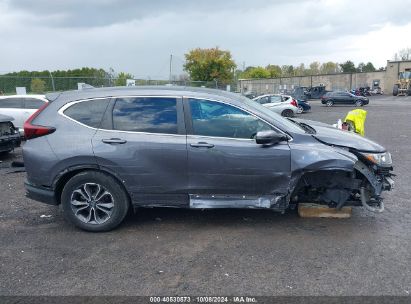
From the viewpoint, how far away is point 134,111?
4652 mm

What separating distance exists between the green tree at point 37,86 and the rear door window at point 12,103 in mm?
8824

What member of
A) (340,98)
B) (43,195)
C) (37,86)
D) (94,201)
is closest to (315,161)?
(94,201)

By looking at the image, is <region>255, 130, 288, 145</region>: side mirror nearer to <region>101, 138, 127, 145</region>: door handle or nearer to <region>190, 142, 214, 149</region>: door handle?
<region>190, 142, 214, 149</region>: door handle

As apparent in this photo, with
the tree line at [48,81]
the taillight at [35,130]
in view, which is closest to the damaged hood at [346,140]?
the taillight at [35,130]

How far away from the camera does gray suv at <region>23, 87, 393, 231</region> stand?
447cm

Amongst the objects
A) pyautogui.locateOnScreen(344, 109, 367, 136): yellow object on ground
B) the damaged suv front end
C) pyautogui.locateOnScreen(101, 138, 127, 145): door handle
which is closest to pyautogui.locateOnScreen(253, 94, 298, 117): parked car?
pyautogui.locateOnScreen(344, 109, 367, 136): yellow object on ground

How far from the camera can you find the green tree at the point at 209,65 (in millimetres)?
43719

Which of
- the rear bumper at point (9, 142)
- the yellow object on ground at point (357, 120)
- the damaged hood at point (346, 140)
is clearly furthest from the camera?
the rear bumper at point (9, 142)

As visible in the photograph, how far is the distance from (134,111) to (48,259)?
191 cm

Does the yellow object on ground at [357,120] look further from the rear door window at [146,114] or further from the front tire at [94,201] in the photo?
the front tire at [94,201]

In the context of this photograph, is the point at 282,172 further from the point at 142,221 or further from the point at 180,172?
the point at 142,221

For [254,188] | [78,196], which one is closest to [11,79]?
[78,196]

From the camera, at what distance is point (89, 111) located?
4.71 m

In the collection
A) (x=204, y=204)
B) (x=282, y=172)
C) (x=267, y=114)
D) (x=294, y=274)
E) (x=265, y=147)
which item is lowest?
(x=294, y=274)
